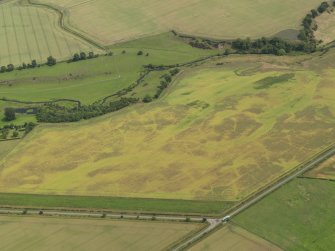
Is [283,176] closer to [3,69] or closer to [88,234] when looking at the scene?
[88,234]

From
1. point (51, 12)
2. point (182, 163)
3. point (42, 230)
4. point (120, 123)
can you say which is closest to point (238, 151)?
point (182, 163)

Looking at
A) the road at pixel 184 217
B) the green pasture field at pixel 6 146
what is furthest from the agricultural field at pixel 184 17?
the road at pixel 184 217

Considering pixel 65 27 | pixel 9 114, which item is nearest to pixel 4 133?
pixel 9 114

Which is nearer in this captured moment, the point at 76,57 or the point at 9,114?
the point at 9,114

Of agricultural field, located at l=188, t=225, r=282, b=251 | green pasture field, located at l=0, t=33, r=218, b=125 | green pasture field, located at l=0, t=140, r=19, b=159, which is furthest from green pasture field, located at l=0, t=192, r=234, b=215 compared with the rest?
green pasture field, located at l=0, t=33, r=218, b=125

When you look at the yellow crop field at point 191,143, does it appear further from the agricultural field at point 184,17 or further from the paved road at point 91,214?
the agricultural field at point 184,17

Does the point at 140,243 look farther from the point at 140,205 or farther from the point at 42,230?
the point at 42,230

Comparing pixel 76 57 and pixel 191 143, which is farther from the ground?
pixel 76 57

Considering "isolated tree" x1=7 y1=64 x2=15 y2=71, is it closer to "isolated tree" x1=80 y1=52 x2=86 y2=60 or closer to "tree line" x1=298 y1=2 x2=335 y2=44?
"isolated tree" x1=80 y1=52 x2=86 y2=60
